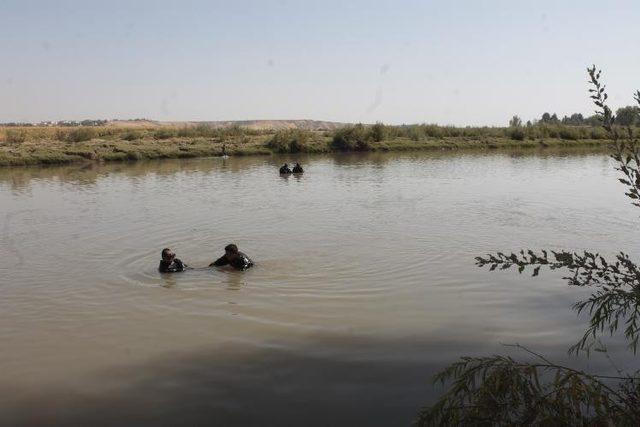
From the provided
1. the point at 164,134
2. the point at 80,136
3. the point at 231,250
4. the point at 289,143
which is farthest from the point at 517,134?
the point at 231,250

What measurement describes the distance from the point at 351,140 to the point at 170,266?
43.7m

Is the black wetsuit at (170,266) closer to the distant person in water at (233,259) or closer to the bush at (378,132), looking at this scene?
the distant person in water at (233,259)

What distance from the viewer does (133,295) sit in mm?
11109

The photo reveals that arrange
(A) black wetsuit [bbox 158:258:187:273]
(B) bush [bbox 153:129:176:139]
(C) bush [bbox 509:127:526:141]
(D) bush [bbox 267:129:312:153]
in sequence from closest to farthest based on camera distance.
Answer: (A) black wetsuit [bbox 158:258:187:273], (D) bush [bbox 267:129:312:153], (B) bush [bbox 153:129:176:139], (C) bush [bbox 509:127:526:141]

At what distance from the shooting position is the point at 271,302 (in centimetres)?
1044

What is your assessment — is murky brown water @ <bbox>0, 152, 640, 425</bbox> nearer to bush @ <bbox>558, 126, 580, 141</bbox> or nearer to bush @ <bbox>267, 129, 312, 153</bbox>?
bush @ <bbox>267, 129, 312, 153</bbox>

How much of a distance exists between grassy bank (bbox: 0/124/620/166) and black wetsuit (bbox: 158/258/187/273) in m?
32.7

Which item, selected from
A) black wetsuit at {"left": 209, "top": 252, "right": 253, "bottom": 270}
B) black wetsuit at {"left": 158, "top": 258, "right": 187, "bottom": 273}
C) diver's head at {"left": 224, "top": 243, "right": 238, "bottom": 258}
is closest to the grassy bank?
black wetsuit at {"left": 158, "top": 258, "right": 187, "bottom": 273}

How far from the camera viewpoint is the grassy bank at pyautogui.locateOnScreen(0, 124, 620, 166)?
44156 mm

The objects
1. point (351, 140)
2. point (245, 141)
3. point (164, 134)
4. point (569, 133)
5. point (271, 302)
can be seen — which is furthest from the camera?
point (569, 133)

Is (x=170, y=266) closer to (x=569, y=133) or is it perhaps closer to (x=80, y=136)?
(x=80, y=136)

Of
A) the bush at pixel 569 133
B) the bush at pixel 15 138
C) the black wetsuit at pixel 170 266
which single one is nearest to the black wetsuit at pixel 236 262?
the black wetsuit at pixel 170 266

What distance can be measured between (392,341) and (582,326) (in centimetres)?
285

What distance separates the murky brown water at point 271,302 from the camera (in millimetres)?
6816
